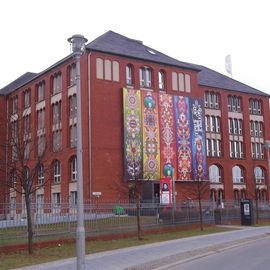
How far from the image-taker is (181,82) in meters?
56.0

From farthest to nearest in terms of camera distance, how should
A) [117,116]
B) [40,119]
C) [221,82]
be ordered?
[221,82] < [40,119] < [117,116]

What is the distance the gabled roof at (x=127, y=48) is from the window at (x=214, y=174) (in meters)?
13.3

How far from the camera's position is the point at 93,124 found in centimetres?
4784

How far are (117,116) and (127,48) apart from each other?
8.76 metres

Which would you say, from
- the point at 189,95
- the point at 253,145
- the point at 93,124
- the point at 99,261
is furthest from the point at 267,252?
the point at 253,145

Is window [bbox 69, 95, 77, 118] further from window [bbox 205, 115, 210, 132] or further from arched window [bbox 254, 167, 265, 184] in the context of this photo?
arched window [bbox 254, 167, 265, 184]

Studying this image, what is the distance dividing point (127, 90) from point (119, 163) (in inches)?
301

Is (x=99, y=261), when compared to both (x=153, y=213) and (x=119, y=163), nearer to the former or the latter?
(x=153, y=213)

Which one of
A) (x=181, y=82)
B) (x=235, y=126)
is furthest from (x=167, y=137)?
(x=235, y=126)

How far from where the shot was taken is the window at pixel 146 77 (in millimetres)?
52844

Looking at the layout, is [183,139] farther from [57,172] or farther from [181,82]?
[57,172]

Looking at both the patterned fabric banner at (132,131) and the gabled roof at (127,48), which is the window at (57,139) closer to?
the patterned fabric banner at (132,131)

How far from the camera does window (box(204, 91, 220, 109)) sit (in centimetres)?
6290

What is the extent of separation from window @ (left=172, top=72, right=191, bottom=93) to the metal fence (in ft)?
74.9
